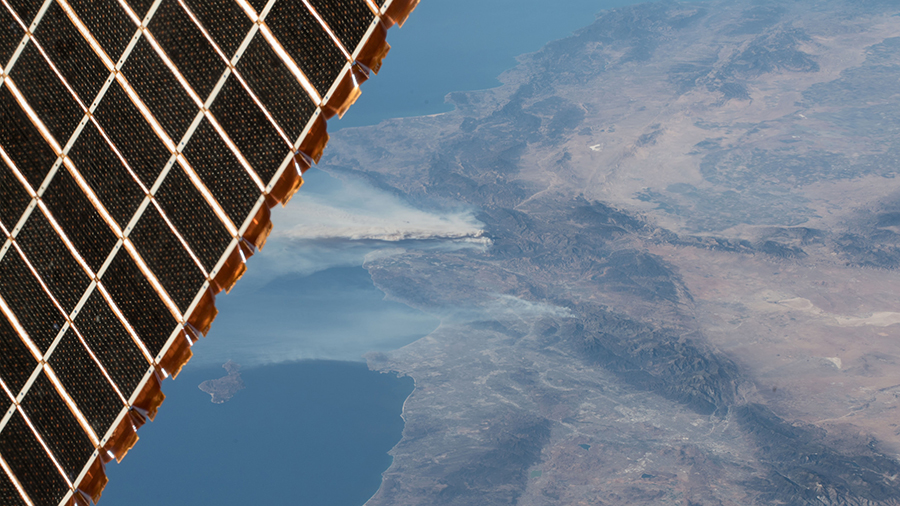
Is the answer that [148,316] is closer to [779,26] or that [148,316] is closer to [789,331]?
[789,331]

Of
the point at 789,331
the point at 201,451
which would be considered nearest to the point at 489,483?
the point at 201,451

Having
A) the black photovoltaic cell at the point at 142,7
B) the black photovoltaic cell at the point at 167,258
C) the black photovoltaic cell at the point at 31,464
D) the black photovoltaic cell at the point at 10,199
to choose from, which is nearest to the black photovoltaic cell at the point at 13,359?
the black photovoltaic cell at the point at 31,464

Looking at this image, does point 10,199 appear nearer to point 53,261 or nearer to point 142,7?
point 53,261

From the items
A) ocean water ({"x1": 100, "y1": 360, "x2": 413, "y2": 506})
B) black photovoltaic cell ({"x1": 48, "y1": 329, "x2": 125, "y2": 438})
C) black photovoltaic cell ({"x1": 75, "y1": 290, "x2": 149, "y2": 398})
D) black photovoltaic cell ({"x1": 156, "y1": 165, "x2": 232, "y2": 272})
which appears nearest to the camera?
black photovoltaic cell ({"x1": 156, "y1": 165, "x2": 232, "y2": 272})

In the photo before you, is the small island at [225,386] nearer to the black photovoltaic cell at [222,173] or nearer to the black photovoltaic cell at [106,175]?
the black photovoltaic cell at [106,175]

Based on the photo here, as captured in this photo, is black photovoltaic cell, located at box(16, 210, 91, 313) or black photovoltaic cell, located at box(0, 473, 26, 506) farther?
black photovoltaic cell, located at box(0, 473, 26, 506)

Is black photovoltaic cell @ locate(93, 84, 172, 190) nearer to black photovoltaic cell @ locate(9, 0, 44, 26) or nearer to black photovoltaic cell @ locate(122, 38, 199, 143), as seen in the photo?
black photovoltaic cell @ locate(122, 38, 199, 143)

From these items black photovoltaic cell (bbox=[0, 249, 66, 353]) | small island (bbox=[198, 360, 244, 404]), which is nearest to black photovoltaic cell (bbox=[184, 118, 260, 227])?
black photovoltaic cell (bbox=[0, 249, 66, 353])
